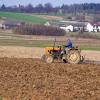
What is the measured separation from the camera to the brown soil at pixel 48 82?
11.7 meters

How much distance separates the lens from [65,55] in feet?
71.4

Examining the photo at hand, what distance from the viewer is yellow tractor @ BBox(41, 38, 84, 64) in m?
21.8

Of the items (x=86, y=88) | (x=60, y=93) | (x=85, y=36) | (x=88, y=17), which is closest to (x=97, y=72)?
(x=86, y=88)

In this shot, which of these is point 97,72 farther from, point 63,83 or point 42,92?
Result: point 42,92

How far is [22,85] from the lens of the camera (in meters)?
13.2

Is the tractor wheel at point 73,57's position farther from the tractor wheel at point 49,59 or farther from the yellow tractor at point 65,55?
the tractor wheel at point 49,59

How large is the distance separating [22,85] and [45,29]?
62.6 metres

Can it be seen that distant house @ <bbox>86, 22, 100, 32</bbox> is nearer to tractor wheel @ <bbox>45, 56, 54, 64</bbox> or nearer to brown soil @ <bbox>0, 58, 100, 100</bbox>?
tractor wheel @ <bbox>45, 56, 54, 64</bbox>

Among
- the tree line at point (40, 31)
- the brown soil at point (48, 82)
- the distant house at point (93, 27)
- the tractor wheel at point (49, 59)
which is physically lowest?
the distant house at point (93, 27)

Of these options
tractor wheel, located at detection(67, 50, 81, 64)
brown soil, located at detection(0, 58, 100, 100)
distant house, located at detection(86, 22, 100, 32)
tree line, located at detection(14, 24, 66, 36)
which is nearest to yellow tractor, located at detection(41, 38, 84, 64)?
tractor wheel, located at detection(67, 50, 81, 64)

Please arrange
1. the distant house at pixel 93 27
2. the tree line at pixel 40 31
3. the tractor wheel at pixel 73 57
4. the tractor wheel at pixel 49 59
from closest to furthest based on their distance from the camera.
Answer: the tractor wheel at pixel 73 57 < the tractor wheel at pixel 49 59 < the tree line at pixel 40 31 < the distant house at pixel 93 27

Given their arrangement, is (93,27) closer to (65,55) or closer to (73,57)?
(73,57)

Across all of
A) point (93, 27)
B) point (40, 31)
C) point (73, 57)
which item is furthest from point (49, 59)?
point (93, 27)

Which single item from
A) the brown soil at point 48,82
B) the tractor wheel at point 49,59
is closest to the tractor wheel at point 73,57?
the tractor wheel at point 49,59
